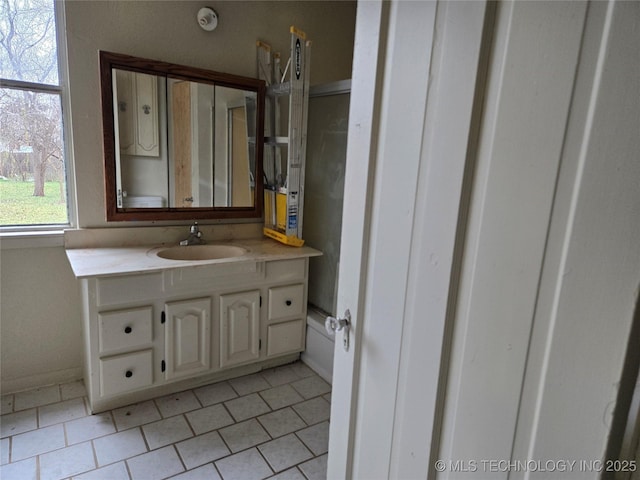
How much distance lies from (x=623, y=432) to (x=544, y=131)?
408 millimetres

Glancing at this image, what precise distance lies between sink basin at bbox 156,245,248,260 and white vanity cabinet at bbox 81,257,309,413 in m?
0.28

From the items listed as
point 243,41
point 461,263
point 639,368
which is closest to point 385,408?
point 461,263

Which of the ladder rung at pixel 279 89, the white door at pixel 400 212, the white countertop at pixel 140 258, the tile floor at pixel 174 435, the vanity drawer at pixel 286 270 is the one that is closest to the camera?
the white door at pixel 400 212

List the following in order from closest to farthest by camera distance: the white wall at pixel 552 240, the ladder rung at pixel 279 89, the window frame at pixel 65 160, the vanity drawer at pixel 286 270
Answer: the white wall at pixel 552 240 → the window frame at pixel 65 160 → the vanity drawer at pixel 286 270 → the ladder rung at pixel 279 89

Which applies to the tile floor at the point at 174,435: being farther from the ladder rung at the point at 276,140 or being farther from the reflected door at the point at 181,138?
the ladder rung at the point at 276,140

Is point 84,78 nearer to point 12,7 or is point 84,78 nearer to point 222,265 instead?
point 12,7

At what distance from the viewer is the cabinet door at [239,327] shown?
2250 millimetres

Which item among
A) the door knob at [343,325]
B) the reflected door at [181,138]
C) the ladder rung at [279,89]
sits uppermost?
the ladder rung at [279,89]

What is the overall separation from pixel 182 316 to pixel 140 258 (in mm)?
387

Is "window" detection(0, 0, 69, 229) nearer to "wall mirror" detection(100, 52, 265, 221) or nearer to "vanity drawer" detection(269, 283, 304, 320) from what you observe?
"wall mirror" detection(100, 52, 265, 221)

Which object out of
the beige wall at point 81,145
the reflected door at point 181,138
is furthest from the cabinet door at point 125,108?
the reflected door at point 181,138

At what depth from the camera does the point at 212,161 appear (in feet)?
8.11

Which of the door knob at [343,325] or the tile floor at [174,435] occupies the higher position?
the door knob at [343,325]

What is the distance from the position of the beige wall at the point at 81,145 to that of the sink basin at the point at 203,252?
352 millimetres
